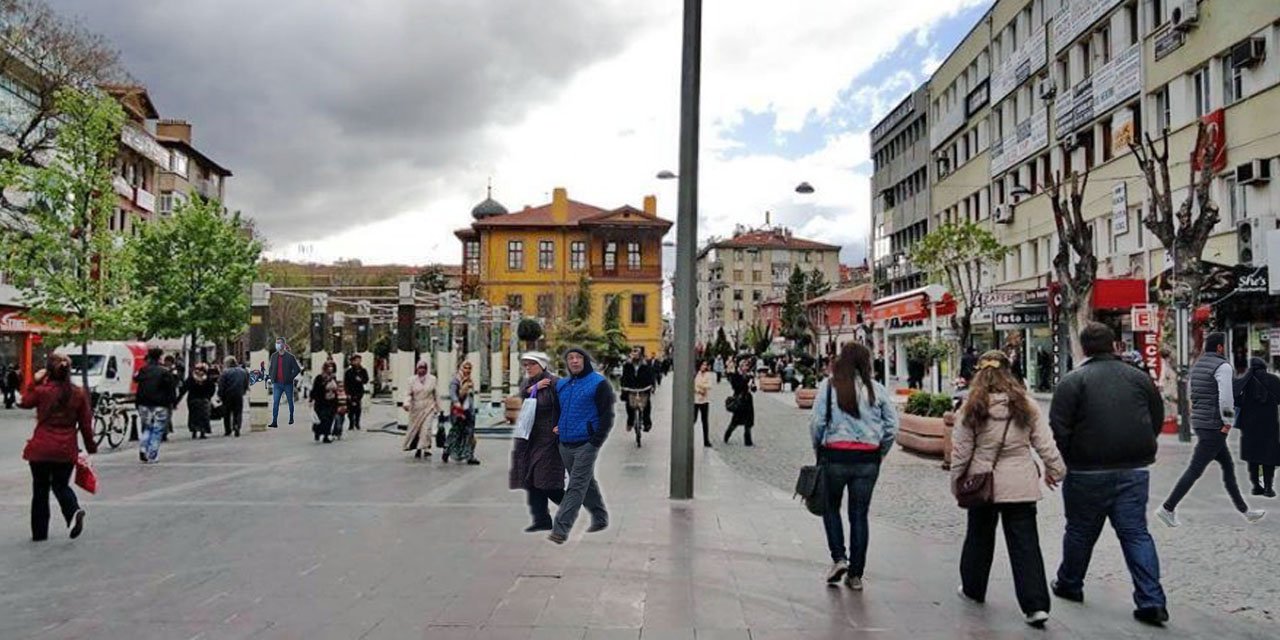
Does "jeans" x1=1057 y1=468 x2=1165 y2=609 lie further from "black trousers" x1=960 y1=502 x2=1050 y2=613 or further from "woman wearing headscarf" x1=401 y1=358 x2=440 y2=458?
"woman wearing headscarf" x1=401 y1=358 x2=440 y2=458

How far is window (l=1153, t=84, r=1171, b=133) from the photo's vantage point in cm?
3028

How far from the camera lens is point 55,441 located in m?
8.80

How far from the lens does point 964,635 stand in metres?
5.66

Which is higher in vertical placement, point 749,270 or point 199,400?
point 749,270

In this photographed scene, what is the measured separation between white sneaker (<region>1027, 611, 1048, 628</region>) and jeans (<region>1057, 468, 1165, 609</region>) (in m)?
0.67

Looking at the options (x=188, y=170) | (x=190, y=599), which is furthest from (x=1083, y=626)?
(x=188, y=170)

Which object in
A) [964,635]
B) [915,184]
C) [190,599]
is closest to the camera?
[964,635]

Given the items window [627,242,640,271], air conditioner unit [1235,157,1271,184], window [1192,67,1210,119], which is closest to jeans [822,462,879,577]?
air conditioner unit [1235,157,1271,184]

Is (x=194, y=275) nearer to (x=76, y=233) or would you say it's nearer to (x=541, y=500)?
(x=76, y=233)

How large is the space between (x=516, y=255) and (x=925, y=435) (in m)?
61.4

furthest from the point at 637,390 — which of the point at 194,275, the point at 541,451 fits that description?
the point at 194,275

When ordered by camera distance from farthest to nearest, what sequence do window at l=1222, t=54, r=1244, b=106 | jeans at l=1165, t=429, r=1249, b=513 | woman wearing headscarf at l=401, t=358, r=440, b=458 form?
window at l=1222, t=54, r=1244, b=106 → woman wearing headscarf at l=401, t=358, r=440, b=458 → jeans at l=1165, t=429, r=1249, b=513

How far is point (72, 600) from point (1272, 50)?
2783 cm

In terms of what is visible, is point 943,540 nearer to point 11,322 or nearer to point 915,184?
point 11,322
